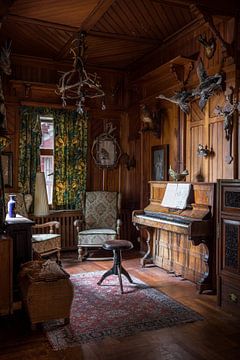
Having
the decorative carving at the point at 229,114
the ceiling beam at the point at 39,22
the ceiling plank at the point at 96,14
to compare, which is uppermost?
the ceiling beam at the point at 39,22

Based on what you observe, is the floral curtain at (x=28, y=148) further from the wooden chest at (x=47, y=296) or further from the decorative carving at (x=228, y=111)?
the decorative carving at (x=228, y=111)

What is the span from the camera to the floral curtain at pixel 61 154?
620 cm

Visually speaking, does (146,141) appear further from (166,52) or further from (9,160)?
(9,160)

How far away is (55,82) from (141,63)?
1.58m

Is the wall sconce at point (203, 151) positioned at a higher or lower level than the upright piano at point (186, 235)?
higher

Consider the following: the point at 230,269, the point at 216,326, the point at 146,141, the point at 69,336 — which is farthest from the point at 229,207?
the point at 146,141

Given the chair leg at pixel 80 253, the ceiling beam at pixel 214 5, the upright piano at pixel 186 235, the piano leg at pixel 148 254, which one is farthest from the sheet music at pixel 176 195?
the ceiling beam at pixel 214 5

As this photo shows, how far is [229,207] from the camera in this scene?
11.6 ft

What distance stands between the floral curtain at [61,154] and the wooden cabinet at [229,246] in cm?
339

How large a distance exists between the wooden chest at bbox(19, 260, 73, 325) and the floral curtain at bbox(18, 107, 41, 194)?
311 centimetres

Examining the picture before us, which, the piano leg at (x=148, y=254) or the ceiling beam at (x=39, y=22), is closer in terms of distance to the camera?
the ceiling beam at (x=39, y=22)

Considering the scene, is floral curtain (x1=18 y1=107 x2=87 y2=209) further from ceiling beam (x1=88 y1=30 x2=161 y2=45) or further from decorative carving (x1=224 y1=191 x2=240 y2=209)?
decorative carving (x1=224 y1=191 x2=240 y2=209)

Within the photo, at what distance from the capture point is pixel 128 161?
6824 millimetres

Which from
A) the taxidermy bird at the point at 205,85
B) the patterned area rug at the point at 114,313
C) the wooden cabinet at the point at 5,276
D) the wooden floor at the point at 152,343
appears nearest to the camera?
the wooden floor at the point at 152,343
